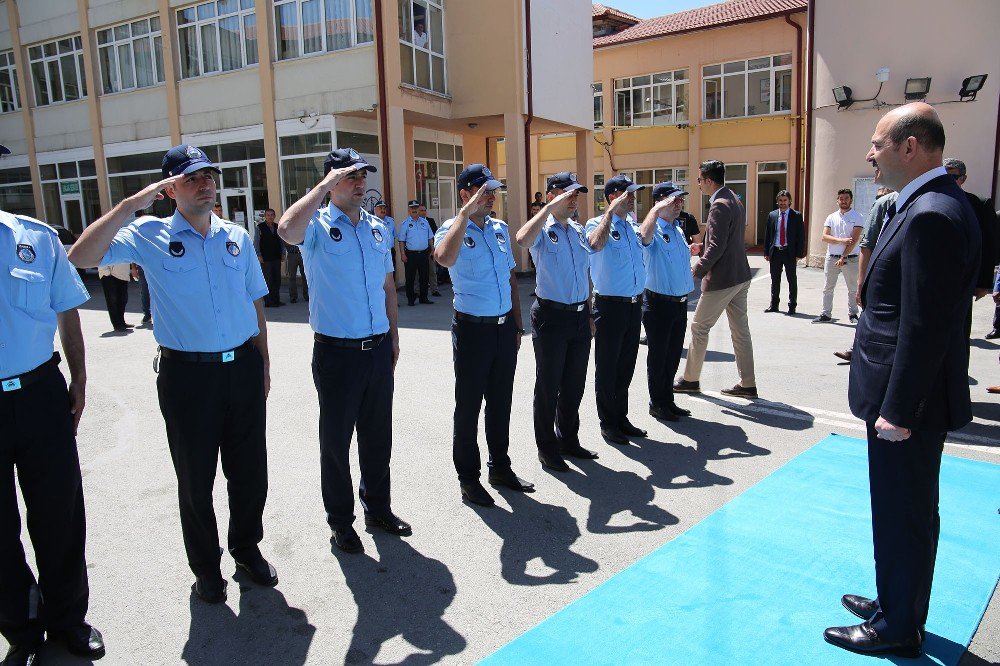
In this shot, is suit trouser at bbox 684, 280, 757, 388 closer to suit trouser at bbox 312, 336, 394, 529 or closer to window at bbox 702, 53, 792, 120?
suit trouser at bbox 312, 336, 394, 529

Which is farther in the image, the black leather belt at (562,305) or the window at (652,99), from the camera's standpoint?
the window at (652,99)

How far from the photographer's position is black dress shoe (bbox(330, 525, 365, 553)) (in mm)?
3865

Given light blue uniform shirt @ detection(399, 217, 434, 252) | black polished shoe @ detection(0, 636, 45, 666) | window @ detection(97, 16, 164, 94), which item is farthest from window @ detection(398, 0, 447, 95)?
black polished shoe @ detection(0, 636, 45, 666)

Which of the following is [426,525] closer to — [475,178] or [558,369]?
[558,369]

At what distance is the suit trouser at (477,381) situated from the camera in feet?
14.5

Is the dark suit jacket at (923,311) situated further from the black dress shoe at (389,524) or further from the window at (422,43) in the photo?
the window at (422,43)

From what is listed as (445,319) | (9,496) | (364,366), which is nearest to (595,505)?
(364,366)

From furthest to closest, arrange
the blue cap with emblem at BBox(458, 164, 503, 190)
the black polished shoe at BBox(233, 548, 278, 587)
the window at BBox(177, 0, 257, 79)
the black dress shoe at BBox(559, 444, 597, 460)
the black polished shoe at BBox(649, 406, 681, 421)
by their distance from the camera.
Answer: the window at BBox(177, 0, 257, 79)
the black polished shoe at BBox(649, 406, 681, 421)
the black dress shoe at BBox(559, 444, 597, 460)
the blue cap with emblem at BBox(458, 164, 503, 190)
the black polished shoe at BBox(233, 548, 278, 587)

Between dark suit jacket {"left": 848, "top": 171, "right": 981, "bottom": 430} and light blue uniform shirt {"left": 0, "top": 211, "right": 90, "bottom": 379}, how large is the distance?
3293 mm

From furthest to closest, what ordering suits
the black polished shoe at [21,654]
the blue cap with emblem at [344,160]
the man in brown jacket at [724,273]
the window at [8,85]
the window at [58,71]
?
the window at [8,85] < the window at [58,71] < the man in brown jacket at [724,273] < the blue cap with emblem at [344,160] < the black polished shoe at [21,654]

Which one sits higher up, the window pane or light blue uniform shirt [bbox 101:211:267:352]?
the window pane

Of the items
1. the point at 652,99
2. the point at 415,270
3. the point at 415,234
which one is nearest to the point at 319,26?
the point at 415,234

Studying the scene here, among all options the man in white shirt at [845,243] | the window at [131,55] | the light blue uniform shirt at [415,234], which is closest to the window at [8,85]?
the window at [131,55]

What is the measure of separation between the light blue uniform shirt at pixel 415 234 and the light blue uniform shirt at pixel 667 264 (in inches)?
334
